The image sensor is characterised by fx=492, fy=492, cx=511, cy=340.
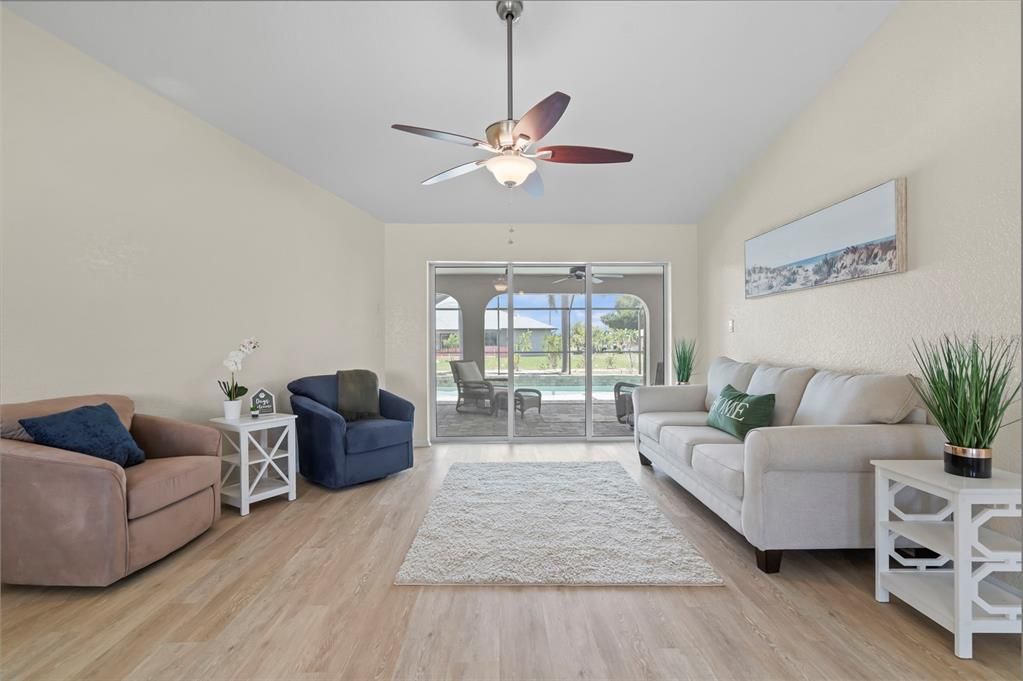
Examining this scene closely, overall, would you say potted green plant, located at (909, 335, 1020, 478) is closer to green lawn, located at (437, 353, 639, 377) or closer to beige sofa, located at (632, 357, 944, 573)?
beige sofa, located at (632, 357, 944, 573)

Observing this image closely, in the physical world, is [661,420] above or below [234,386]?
below

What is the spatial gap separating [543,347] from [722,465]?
10.1ft

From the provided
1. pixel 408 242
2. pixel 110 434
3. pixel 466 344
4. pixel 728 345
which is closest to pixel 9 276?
pixel 110 434

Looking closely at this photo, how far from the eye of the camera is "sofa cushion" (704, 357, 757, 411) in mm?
3961

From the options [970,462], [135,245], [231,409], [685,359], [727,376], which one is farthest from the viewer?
[685,359]

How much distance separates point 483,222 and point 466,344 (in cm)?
139

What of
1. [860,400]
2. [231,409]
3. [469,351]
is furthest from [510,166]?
[469,351]

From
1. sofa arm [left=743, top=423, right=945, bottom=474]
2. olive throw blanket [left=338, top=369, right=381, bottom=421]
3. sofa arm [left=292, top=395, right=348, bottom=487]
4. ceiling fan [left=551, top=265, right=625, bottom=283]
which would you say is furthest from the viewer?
ceiling fan [left=551, top=265, right=625, bottom=283]

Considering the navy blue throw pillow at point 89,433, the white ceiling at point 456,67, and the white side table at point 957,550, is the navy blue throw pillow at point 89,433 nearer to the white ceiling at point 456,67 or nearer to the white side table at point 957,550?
the white ceiling at point 456,67

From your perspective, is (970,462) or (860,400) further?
(860,400)

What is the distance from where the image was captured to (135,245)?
3.03 metres

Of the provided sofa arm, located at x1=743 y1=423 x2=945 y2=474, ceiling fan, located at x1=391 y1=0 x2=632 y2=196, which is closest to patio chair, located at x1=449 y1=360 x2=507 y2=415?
ceiling fan, located at x1=391 y1=0 x2=632 y2=196

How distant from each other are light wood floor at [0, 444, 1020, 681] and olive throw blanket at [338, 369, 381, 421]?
1645 mm

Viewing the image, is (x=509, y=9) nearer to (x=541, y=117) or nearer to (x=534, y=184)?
(x=541, y=117)
